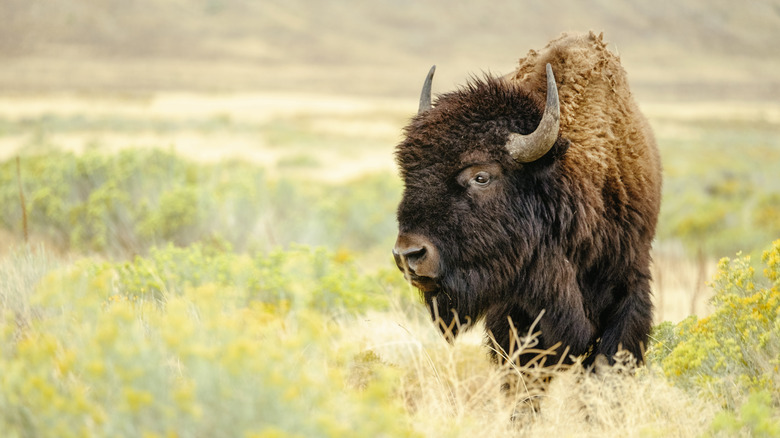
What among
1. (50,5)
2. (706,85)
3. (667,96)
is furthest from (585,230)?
(50,5)

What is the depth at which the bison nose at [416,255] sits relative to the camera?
3.70 m

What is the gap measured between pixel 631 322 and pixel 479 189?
3.94 feet

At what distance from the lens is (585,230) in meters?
4.05

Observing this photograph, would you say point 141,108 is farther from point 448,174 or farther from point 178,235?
point 448,174

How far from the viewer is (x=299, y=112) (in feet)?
198

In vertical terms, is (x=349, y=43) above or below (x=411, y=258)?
above

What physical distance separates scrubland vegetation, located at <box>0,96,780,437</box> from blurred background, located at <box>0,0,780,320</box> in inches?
3.7

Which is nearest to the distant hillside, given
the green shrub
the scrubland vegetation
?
the green shrub

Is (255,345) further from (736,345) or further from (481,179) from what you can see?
(736,345)

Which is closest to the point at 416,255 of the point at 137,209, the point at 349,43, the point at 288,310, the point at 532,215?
the point at 532,215

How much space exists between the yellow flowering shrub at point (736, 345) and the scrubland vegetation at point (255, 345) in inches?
0.5

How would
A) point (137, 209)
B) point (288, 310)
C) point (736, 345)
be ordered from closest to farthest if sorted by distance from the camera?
point (736, 345)
point (288, 310)
point (137, 209)

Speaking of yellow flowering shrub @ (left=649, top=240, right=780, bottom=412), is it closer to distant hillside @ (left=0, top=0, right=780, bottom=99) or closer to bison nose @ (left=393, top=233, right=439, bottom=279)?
bison nose @ (left=393, top=233, right=439, bottom=279)

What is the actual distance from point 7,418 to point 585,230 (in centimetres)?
303
